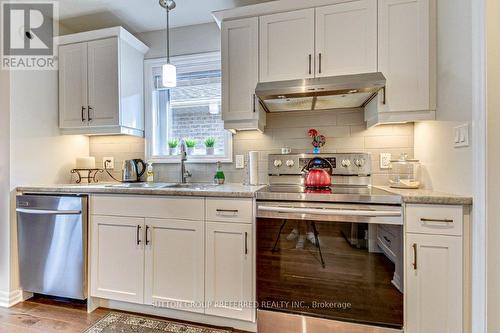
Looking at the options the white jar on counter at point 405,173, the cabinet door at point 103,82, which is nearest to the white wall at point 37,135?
the cabinet door at point 103,82

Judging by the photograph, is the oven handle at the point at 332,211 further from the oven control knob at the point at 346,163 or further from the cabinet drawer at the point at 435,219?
the oven control knob at the point at 346,163

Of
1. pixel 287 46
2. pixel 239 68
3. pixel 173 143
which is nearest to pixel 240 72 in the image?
pixel 239 68

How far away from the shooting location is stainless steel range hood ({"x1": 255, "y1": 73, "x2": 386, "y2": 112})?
1.60 m

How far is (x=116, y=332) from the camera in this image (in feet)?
5.40

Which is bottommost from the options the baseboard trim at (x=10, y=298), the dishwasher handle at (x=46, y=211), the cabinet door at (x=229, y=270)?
the baseboard trim at (x=10, y=298)

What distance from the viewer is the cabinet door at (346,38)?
67.3 inches

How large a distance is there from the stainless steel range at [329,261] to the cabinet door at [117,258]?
85cm

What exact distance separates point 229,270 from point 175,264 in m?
0.38

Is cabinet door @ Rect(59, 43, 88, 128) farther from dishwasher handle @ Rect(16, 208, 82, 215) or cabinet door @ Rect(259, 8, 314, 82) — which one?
cabinet door @ Rect(259, 8, 314, 82)

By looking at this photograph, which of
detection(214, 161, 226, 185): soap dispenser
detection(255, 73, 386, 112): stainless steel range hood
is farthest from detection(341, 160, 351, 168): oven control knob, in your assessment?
detection(214, 161, 226, 185): soap dispenser

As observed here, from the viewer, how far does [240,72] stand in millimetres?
1925

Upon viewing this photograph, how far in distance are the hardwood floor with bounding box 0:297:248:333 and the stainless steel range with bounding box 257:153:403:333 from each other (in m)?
0.48

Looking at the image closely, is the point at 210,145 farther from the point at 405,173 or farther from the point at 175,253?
the point at 405,173

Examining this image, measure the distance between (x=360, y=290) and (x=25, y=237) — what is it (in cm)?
241
